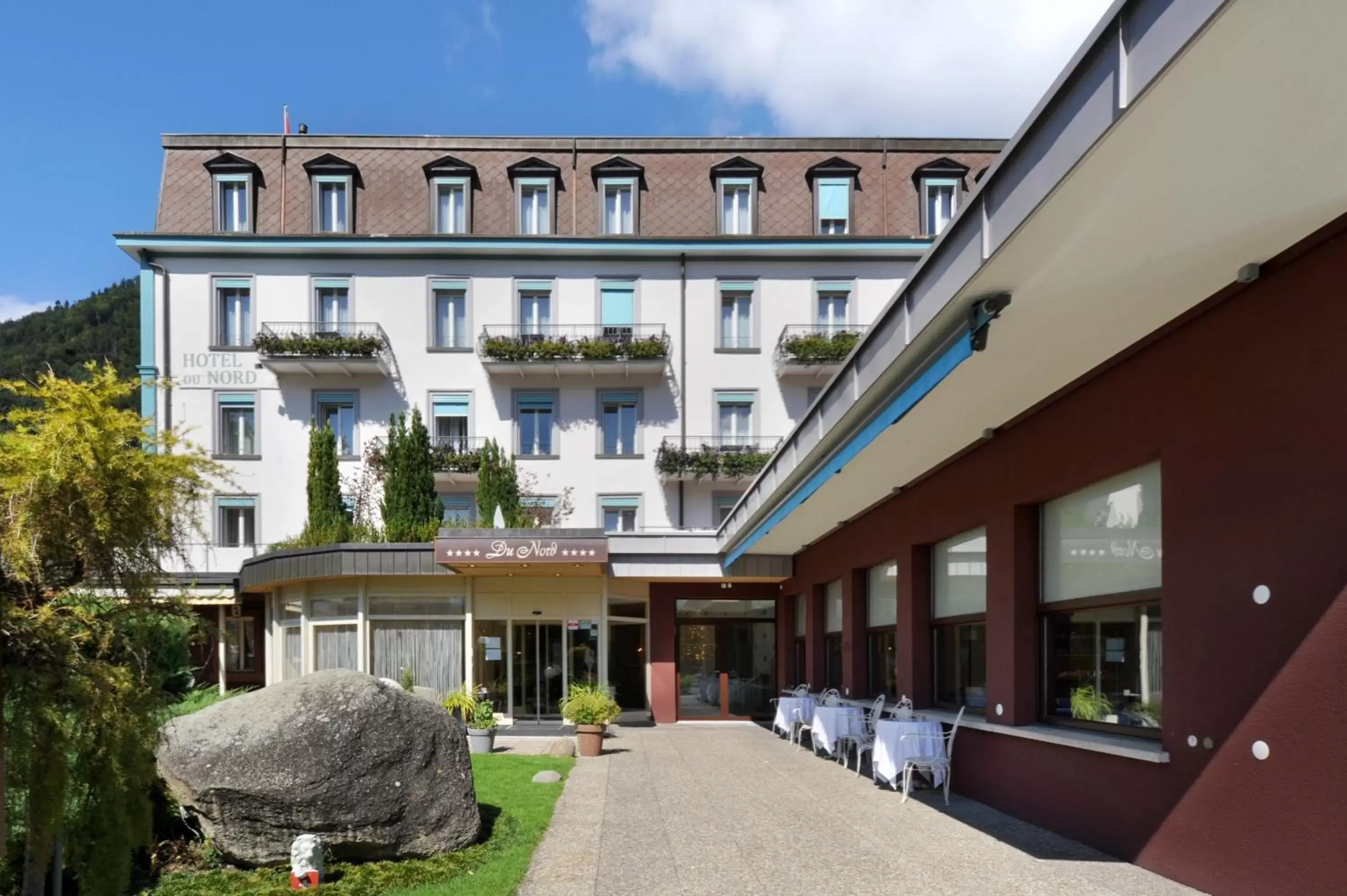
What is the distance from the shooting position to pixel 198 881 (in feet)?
23.3

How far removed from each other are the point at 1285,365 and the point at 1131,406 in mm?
1700

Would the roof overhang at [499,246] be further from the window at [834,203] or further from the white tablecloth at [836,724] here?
the white tablecloth at [836,724]

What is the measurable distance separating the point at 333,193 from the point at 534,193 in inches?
206

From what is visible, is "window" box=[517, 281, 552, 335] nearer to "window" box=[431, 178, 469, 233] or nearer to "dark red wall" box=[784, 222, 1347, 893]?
"window" box=[431, 178, 469, 233]

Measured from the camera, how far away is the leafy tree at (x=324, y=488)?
2189 cm

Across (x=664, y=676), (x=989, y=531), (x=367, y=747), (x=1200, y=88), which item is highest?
(x=1200, y=88)

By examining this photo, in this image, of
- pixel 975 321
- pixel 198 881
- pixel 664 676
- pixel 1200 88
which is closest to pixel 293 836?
pixel 198 881

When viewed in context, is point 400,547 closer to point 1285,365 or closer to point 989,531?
point 989,531

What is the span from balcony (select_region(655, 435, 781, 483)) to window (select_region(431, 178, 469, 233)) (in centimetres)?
798

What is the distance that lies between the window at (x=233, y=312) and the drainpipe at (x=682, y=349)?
10873mm

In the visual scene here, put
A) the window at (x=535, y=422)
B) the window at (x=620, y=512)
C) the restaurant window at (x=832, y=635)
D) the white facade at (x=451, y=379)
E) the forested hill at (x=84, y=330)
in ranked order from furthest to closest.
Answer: the forested hill at (x=84, y=330)
the window at (x=535, y=422)
the window at (x=620, y=512)
the white facade at (x=451, y=379)
the restaurant window at (x=832, y=635)

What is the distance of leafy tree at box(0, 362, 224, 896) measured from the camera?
15.5 feet

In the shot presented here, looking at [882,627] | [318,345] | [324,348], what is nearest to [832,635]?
[882,627]

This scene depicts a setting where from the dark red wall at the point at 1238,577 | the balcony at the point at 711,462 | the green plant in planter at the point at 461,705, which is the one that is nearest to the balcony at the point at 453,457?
the balcony at the point at 711,462
